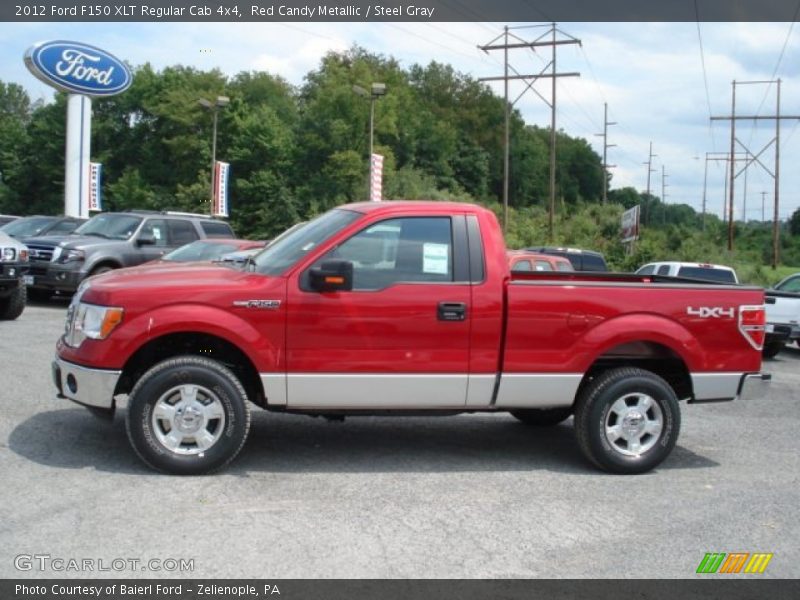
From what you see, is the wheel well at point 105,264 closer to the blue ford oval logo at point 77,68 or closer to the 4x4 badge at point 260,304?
the 4x4 badge at point 260,304

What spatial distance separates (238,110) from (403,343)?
Result: 66360 millimetres

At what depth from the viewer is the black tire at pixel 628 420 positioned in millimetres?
6648

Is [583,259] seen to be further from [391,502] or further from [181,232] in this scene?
[391,502]

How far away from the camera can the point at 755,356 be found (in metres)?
6.88

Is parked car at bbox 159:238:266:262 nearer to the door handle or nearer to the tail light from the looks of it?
the door handle

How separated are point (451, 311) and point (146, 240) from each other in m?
12.7

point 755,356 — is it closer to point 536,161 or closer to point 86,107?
point 86,107

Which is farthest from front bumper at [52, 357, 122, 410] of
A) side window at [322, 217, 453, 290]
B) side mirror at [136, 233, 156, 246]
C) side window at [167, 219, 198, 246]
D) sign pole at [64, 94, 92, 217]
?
sign pole at [64, 94, 92, 217]

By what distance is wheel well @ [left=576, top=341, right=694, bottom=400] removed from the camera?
6.85 metres

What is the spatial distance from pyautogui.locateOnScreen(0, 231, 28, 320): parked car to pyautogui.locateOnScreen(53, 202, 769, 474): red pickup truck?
26.5 ft

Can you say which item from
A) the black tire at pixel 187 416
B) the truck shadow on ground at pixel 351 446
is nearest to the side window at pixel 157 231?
the truck shadow on ground at pixel 351 446

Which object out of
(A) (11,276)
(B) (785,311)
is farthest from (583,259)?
(A) (11,276)
